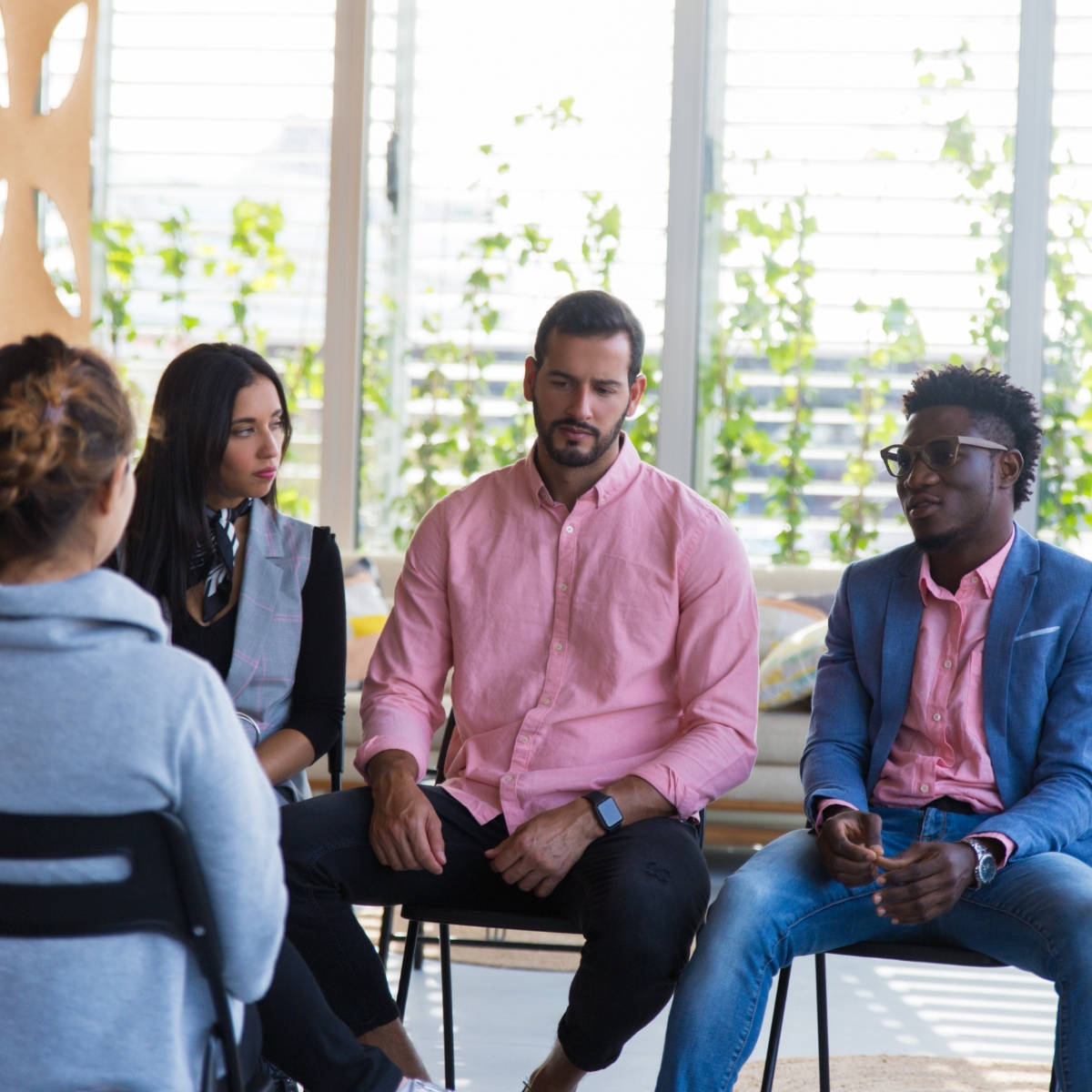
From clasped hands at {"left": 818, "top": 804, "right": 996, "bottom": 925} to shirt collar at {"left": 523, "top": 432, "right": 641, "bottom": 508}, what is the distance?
2.40 ft

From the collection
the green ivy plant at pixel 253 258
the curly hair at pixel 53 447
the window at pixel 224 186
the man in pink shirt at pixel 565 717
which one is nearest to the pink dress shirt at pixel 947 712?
the man in pink shirt at pixel 565 717

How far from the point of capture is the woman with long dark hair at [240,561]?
2.14 metres

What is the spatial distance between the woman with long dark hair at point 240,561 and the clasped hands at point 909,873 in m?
0.92

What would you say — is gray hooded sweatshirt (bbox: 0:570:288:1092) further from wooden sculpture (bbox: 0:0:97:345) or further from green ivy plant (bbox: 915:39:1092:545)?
green ivy plant (bbox: 915:39:1092:545)

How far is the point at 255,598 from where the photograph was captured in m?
2.18

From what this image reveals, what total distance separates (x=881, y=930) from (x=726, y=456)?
9.86 ft

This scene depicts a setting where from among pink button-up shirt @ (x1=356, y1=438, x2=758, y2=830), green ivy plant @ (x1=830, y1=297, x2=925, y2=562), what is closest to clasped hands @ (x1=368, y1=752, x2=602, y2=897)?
pink button-up shirt @ (x1=356, y1=438, x2=758, y2=830)

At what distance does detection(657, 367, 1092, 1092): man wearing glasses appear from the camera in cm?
177

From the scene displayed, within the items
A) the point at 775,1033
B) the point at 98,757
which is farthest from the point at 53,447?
the point at 775,1033

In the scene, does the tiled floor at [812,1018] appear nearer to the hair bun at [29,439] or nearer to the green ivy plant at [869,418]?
the hair bun at [29,439]

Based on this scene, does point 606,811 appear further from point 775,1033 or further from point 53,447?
point 53,447

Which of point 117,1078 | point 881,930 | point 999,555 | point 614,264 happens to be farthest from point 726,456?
point 117,1078

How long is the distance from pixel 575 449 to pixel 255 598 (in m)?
0.62

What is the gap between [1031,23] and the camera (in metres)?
4.52
